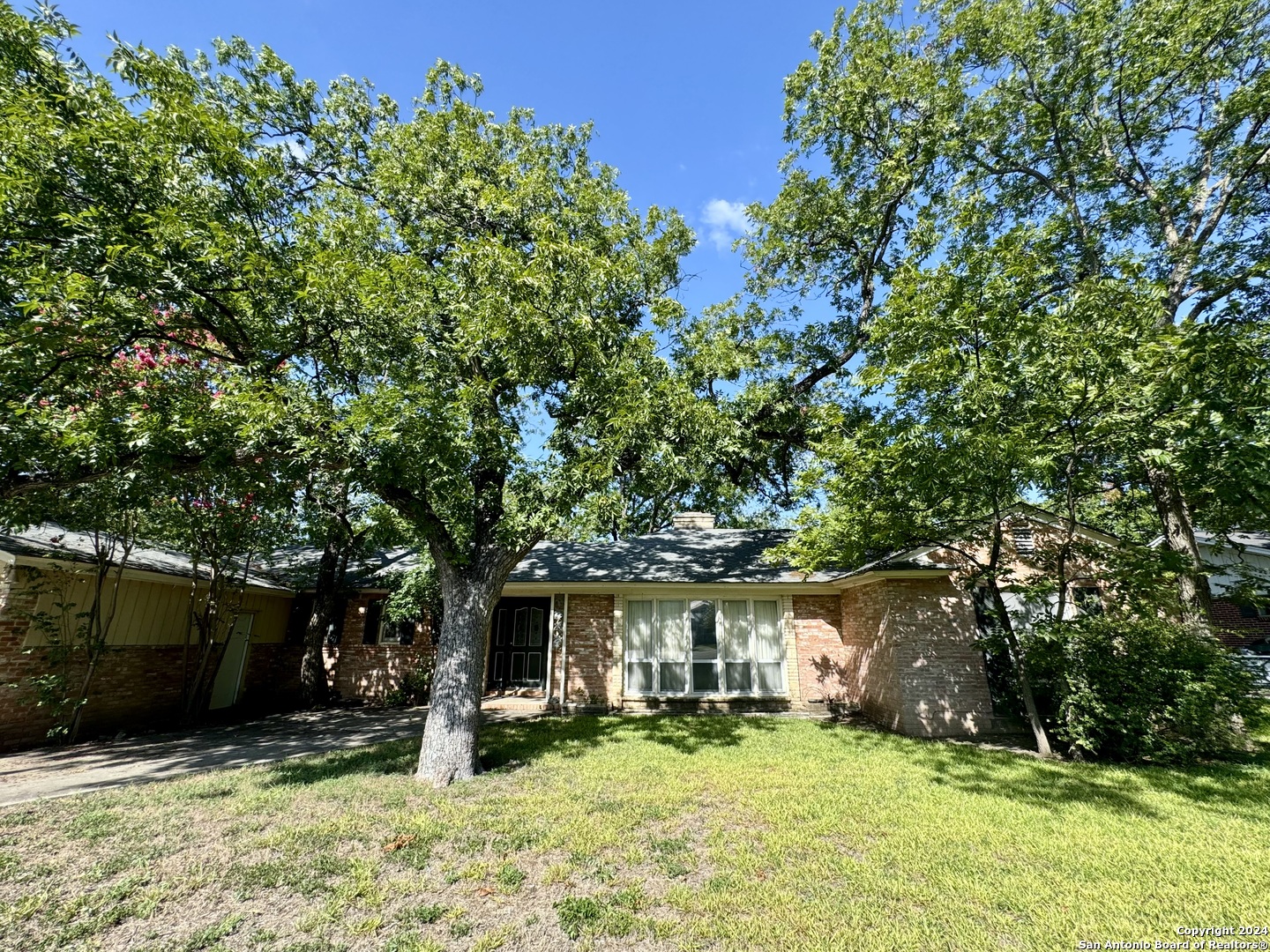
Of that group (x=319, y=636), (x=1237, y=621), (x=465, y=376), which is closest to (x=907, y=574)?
(x=465, y=376)

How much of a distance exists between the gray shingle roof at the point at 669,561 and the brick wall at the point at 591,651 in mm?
837

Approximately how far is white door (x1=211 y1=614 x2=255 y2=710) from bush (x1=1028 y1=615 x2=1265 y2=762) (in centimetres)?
1646

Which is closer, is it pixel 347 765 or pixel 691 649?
pixel 347 765

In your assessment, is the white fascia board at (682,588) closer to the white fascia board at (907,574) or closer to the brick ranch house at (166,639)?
the white fascia board at (907,574)

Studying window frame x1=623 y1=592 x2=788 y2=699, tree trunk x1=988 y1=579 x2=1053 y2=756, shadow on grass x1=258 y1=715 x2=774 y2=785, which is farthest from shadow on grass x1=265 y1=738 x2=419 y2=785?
tree trunk x1=988 y1=579 x2=1053 y2=756

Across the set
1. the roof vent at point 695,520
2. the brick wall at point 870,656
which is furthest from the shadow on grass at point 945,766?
the roof vent at point 695,520

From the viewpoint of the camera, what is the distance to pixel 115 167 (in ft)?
19.4

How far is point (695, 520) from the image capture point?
1666 centimetres

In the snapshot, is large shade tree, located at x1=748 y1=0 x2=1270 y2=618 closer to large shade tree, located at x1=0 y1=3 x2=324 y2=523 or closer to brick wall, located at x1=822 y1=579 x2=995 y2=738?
brick wall, located at x1=822 y1=579 x2=995 y2=738

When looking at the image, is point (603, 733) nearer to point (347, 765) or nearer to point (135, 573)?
point (347, 765)

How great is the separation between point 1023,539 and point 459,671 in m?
10.8

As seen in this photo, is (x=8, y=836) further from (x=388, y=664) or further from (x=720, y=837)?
(x=388, y=664)

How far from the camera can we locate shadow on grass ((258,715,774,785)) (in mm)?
7191

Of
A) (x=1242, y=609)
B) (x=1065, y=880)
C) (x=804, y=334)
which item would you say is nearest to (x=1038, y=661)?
(x=1065, y=880)
